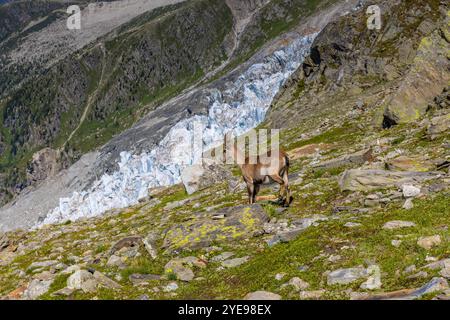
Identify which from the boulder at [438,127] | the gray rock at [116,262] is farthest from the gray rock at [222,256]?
the boulder at [438,127]

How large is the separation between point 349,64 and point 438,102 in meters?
68.9

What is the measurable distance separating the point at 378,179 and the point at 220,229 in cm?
649

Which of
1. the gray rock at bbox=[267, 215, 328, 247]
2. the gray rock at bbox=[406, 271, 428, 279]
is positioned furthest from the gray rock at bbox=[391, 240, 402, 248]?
the gray rock at bbox=[267, 215, 328, 247]

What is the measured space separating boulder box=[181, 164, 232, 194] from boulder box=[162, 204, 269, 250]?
18.2m

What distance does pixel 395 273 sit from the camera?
36.2ft

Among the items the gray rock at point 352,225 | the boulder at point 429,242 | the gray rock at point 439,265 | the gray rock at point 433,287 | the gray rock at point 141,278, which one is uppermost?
the gray rock at point 433,287

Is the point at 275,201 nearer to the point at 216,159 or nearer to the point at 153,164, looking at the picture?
the point at 216,159

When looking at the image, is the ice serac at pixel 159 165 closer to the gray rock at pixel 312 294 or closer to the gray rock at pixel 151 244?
the gray rock at pixel 151 244

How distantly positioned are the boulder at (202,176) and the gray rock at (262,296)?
86.4 feet

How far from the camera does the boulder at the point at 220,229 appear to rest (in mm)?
18375

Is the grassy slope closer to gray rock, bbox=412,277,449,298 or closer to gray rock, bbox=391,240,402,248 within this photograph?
gray rock, bbox=391,240,402,248

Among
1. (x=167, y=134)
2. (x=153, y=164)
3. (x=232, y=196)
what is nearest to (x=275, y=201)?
(x=232, y=196)

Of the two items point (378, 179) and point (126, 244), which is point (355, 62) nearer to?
point (378, 179)

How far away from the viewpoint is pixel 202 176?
39.4 meters
